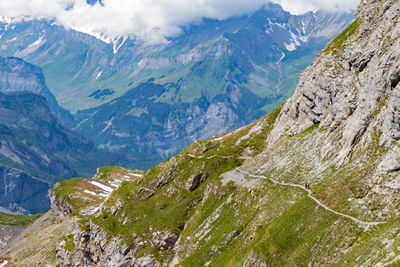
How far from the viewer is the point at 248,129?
519ft

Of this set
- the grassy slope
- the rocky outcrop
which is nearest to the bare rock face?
the grassy slope

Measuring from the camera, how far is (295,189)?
9550cm

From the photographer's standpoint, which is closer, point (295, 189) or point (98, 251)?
point (295, 189)

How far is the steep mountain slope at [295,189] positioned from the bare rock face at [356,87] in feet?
1.10

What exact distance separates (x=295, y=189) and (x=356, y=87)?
1281 inches

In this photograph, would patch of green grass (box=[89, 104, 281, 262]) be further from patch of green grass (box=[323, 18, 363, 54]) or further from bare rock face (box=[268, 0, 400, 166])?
patch of green grass (box=[323, 18, 363, 54])

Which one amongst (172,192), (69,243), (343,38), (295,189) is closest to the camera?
(295,189)

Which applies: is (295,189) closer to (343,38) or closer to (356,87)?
(356,87)

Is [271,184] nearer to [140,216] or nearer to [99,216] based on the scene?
[140,216]

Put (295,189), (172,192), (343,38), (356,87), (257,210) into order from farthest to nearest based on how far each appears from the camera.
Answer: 1. (172,192)
2. (343,38)
3. (257,210)
4. (356,87)
5. (295,189)

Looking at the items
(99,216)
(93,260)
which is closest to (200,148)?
(99,216)

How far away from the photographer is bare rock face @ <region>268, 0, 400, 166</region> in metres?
86.1

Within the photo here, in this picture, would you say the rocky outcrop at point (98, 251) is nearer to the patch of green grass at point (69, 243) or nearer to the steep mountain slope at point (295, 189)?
the steep mountain slope at point (295, 189)

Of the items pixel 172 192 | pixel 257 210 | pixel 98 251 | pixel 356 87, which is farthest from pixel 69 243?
pixel 356 87
